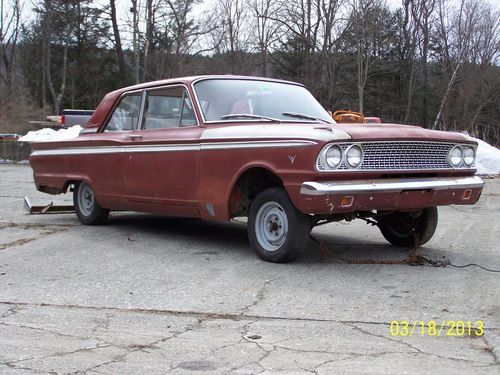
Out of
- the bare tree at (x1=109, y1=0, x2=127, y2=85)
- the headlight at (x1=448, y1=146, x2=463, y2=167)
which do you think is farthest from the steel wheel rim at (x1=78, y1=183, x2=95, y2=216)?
the bare tree at (x1=109, y1=0, x2=127, y2=85)

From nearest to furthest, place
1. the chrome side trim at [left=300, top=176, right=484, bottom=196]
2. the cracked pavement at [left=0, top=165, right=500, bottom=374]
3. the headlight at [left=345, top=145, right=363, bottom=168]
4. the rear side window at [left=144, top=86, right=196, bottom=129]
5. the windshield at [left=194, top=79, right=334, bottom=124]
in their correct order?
the cracked pavement at [left=0, top=165, right=500, bottom=374], the chrome side trim at [left=300, top=176, right=484, bottom=196], the headlight at [left=345, top=145, right=363, bottom=168], the windshield at [left=194, top=79, right=334, bottom=124], the rear side window at [left=144, top=86, right=196, bottom=129]

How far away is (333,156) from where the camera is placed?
5059 millimetres

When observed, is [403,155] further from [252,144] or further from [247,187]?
[247,187]

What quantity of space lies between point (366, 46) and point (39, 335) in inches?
1193

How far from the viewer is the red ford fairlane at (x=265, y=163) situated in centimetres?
513

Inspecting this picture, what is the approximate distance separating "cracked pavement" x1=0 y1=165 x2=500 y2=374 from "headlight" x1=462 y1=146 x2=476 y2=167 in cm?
98

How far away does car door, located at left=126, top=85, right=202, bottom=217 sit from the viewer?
6309 mm

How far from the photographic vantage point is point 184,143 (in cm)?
631

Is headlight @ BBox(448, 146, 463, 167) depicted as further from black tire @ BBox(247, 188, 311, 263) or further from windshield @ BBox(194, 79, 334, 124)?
black tire @ BBox(247, 188, 311, 263)

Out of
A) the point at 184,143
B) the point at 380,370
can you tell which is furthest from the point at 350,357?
the point at 184,143

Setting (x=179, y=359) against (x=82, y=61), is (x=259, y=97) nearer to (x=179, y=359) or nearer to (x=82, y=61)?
(x=179, y=359)
